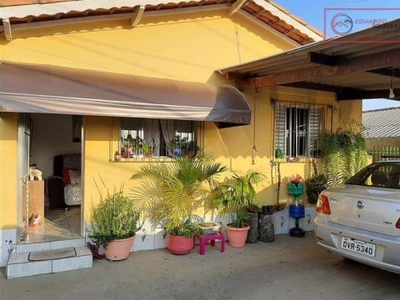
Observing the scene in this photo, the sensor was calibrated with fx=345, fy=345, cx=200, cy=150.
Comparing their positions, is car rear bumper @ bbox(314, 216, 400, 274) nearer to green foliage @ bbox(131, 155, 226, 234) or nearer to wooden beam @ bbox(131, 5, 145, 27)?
green foliage @ bbox(131, 155, 226, 234)

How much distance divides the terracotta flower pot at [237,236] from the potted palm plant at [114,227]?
88.2 inches

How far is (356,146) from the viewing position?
32.3ft

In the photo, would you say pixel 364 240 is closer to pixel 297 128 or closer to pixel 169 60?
pixel 297 128

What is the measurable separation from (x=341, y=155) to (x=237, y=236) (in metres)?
4.01

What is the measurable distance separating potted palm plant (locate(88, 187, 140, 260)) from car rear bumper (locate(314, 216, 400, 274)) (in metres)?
3.62

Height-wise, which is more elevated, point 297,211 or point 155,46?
point 155,46

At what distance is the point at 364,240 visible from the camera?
17.7 feet

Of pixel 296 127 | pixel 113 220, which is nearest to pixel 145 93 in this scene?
pixel 113 220

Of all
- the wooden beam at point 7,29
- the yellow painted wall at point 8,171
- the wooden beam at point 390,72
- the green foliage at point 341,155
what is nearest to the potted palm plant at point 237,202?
the green foliage at point 341,155

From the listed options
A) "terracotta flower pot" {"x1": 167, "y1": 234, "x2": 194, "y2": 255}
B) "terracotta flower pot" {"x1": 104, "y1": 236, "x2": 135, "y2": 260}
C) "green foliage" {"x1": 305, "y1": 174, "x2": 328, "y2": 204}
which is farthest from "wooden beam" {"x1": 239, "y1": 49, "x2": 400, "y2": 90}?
"terracotta flower pot" {"x1": 104, "y1": 236, "x2": 135, "y2": 260}

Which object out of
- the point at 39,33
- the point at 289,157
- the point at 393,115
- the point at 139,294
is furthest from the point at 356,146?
the point at 393,115

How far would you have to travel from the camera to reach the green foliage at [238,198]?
797cm

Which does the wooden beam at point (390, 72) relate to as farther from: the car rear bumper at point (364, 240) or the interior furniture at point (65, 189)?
the interior furniture at point (65, 189)

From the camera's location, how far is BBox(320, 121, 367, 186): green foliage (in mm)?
9562
